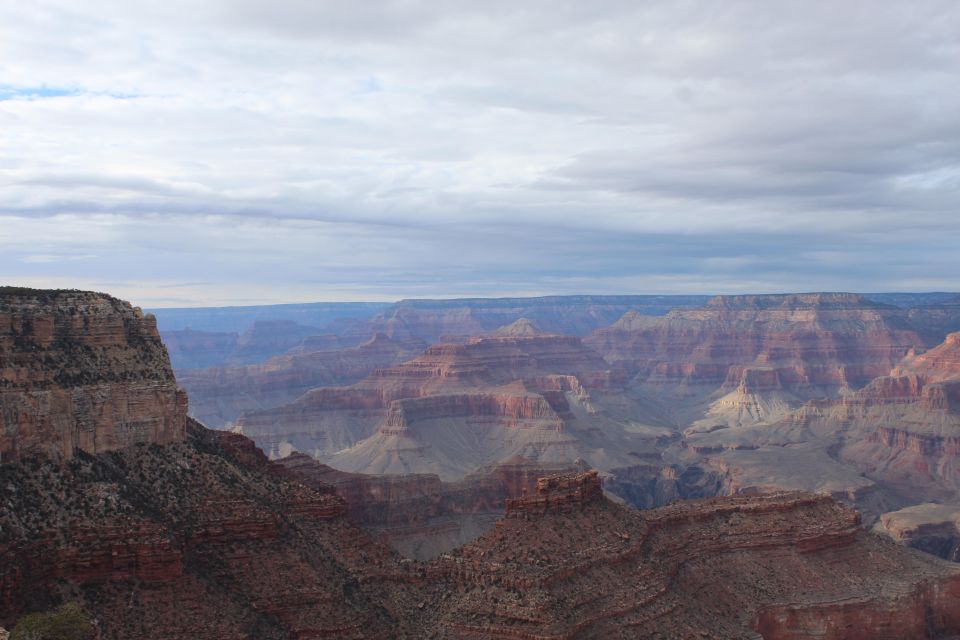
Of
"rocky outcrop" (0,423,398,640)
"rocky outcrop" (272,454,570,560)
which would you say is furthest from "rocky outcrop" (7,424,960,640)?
"rocky outcrop" (272,454,570,560)

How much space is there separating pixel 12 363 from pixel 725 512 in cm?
4816

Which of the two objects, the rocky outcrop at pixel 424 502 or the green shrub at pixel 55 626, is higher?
the green shrub at pixel 55 626

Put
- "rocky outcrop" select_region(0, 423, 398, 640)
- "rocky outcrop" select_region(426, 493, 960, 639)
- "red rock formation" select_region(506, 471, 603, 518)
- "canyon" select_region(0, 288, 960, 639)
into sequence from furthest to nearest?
"red rock formation" select_region(506, 471, 603, 518)
"rocky outcrop" select_region(426, 493, 960, 639)
"canyon" select_region(0, 288, 960, 639)
"rocky outcrop" select_region(0, 423, 398, 640)

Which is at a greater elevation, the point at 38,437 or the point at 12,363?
the point at 12,363

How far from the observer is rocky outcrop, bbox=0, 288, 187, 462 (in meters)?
52.4

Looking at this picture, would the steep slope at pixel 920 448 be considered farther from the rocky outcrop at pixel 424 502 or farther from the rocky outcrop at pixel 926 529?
the rocky outcrop at pixel 424 502

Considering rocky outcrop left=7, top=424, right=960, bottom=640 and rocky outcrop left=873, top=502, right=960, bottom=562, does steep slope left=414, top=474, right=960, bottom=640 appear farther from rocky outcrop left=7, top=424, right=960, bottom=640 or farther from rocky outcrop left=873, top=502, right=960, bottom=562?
rocky outcrop left=873, top=502, right=960, bottom=562

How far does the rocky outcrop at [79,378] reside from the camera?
5241cm

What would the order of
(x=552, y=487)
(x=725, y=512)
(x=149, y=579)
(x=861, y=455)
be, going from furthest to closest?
(x=861, y=455) → (x=725, y=512) → (x=552, y=487) → (x=149, y=579)

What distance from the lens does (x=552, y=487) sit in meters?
68.2

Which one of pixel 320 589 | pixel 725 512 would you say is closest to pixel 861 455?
pixel 725 512

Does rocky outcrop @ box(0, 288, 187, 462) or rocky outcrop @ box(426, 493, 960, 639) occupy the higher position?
rocky outcrop @ box(0, 288, 187, 462)

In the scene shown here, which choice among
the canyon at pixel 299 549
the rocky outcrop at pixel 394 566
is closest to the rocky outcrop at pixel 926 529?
the canyon at pixel 299 549

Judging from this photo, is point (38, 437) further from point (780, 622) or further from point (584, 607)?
point (780, 622)
